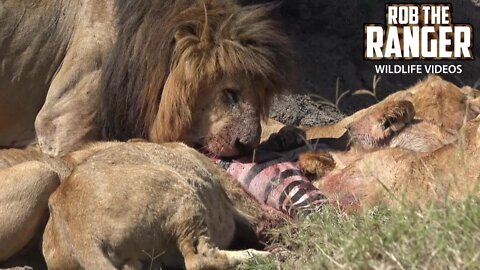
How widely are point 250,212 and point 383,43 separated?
4174mm

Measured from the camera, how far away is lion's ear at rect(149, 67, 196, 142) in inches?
279

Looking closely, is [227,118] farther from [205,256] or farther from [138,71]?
[205,256]

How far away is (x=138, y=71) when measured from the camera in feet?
24.4

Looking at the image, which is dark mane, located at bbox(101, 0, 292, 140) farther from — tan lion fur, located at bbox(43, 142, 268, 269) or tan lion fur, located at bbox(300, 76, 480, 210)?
tan lion fur, located at bbox(43, 142, 268, 269)

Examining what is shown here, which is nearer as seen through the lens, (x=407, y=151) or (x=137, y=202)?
(x=137, y=202)

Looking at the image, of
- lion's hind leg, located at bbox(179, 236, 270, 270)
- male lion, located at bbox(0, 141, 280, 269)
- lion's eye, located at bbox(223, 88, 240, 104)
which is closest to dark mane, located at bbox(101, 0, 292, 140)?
lion's eye, located at bbox(223, 88, 240, 104)

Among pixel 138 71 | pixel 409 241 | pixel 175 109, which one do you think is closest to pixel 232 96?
pixel 175 109

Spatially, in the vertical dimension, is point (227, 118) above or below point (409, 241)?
below

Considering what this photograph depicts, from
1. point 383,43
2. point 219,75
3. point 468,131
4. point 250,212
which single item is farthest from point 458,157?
point 383,43

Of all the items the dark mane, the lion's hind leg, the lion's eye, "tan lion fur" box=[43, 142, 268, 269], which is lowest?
the lion's hind leg

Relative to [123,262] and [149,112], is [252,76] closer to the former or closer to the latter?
[149,112]

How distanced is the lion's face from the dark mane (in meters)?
0.08

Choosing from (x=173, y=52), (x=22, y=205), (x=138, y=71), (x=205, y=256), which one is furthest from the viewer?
(x=138, y=71)

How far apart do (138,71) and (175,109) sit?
→ 44cm
